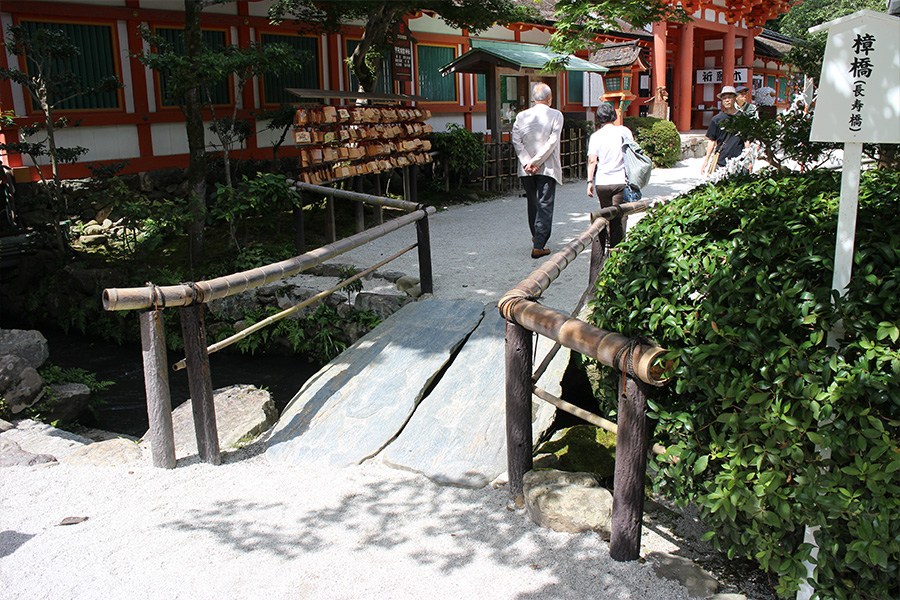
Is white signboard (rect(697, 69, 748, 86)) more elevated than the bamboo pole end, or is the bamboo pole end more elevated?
white signboard (rect(697, 69, 748, 86))

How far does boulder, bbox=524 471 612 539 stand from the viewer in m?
2.76

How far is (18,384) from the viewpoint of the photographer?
206 inches

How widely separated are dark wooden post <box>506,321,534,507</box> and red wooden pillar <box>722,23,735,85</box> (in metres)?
20.2

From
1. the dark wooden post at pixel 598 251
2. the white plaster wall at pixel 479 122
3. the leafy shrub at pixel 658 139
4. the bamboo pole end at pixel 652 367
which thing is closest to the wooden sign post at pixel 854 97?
the bamboo pole end at pixel 652 367

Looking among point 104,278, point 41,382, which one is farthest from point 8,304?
point 41,382

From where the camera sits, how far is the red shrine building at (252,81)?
26.6 ft

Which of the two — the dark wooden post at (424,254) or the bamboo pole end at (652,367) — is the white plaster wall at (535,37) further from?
the bamboo pole end at (652,367)

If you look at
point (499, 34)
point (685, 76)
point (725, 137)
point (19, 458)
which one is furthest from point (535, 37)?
point (19, 458)

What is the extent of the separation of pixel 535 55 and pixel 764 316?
11729mm

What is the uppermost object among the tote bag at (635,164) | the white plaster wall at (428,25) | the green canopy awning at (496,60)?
the white plaster wall at (428,25)

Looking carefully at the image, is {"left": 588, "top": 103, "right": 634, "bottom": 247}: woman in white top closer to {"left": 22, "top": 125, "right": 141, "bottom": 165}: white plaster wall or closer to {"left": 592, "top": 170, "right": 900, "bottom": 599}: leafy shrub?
{"left": 592, "top": 170, "right": 900, "bottom": 599}: leafy shrub

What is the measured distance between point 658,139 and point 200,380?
1344 centimetres

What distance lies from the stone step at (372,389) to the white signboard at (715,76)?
64.0ft

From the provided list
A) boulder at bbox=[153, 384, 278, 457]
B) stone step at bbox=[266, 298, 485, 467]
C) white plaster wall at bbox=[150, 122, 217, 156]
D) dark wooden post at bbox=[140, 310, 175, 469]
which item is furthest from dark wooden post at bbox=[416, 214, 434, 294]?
white plaster wall at bbox=[150, 122, 217, 156]
